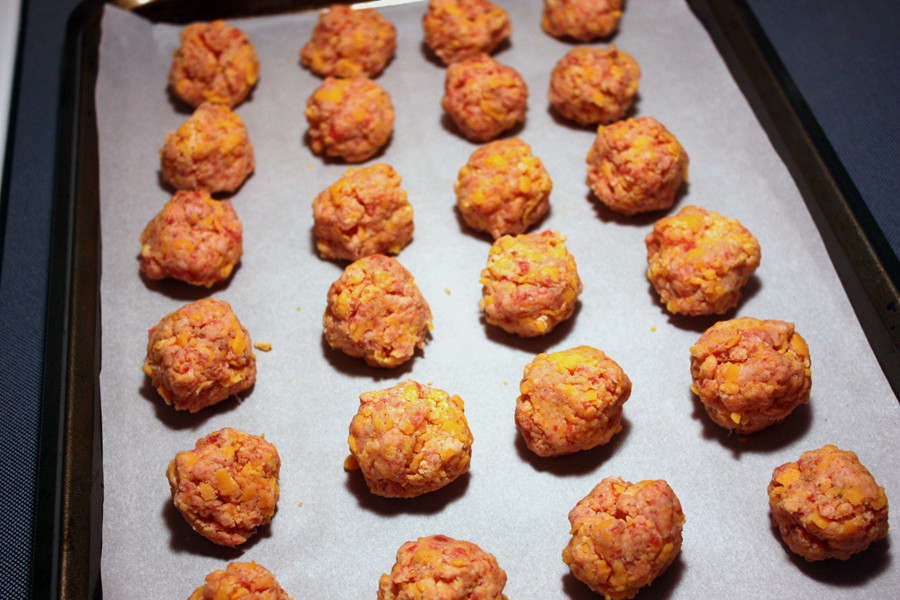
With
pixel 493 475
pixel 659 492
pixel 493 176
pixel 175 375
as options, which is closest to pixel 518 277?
pixel 493 176

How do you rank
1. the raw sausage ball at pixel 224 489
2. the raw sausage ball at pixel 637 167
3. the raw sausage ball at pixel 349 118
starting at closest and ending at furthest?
the raw sausage ball at pixel 224 489, the raw sausage ball at pixel 637 167, the raw sausage ball at pixel 349 118

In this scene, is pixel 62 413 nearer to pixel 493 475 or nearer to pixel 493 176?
pixel 493 475

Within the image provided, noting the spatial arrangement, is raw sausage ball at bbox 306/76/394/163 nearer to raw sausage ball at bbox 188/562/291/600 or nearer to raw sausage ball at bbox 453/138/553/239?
raw sausage ball at bbox 453/138/553/239

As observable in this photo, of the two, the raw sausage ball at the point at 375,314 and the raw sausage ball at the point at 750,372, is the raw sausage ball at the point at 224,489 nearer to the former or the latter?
the raw sausage ball at the point at 375,314

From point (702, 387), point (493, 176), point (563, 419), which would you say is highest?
point (493, 176)

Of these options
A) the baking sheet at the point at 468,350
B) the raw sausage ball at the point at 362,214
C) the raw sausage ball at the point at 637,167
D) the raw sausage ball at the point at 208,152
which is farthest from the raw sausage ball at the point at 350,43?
the raw sausage ball at the point at 637,167

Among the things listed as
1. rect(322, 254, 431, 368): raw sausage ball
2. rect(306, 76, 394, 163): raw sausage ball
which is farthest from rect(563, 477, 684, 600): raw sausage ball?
rect(306, 76, 394, 163): raw sausage ball
